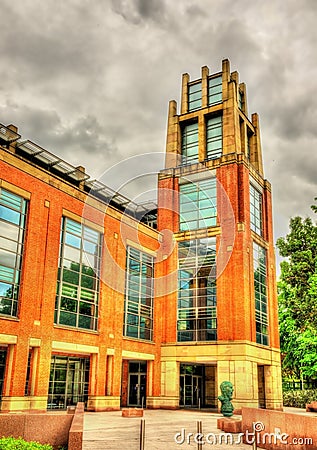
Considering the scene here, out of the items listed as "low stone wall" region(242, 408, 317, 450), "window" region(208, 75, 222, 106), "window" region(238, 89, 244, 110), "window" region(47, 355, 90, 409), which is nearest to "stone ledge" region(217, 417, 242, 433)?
"low stone wall" region(242, 408, 317, 450)

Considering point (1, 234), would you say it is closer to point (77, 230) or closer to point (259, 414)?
point (77, 230)

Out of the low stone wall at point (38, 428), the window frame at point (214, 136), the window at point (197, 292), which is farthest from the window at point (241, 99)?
Answer: the low stone wall at point (38, 428)

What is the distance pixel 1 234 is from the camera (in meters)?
25.5

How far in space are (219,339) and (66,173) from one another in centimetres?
1599

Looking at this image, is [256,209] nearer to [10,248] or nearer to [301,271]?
[301,271]

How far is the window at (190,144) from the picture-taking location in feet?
139

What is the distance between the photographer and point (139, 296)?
35.8 meters

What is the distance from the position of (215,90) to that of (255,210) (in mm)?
11642

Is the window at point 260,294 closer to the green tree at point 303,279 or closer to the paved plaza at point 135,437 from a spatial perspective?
the green tree at point 303,279

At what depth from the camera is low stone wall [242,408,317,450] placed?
13.2 m

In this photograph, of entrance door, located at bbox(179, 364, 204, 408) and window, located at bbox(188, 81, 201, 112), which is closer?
entrance door, located at bbox(179, 364, 204, 408)

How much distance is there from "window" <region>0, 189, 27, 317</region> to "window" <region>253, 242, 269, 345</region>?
18.8m

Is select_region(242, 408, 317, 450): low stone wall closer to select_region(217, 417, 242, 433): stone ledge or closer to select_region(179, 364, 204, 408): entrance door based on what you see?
select_region(217, 417, 242, 433): stone ledge

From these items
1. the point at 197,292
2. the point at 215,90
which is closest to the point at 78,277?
the point at 197,292
